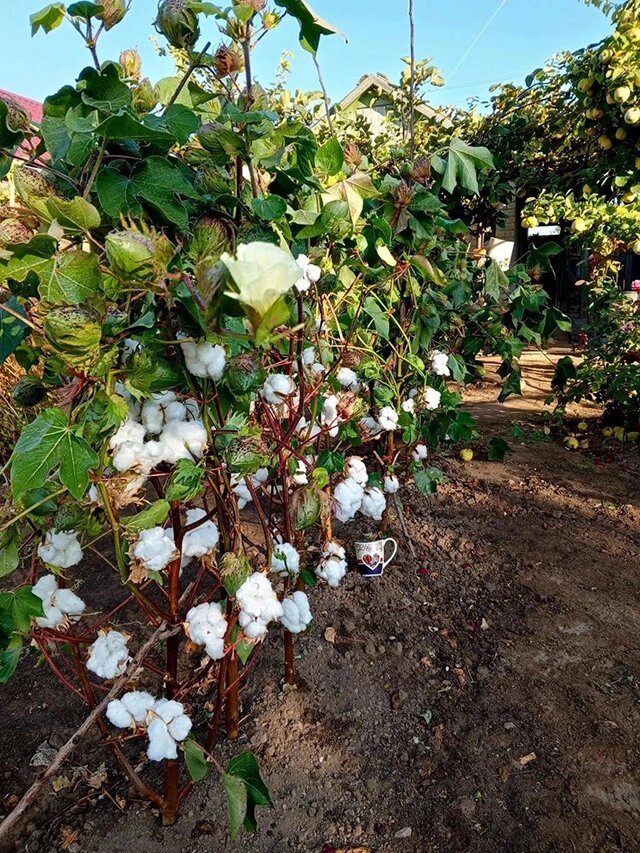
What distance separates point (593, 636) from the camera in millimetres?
1861

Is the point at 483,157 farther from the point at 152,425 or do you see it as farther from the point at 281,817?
the point at 281,817

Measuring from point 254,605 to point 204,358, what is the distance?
0.43 m

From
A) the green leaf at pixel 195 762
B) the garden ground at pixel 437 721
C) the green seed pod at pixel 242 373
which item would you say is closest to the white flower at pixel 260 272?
the green seed pod at pixel 242 373

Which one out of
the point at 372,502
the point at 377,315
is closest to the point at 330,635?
the point at 372,502

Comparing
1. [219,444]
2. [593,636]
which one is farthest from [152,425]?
[593,636]

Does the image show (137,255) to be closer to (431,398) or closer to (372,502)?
(372,502)

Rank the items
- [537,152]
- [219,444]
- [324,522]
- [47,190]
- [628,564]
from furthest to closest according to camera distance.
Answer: [537,152]
[628,564]
[324,522]
[219,444]
[47,190]

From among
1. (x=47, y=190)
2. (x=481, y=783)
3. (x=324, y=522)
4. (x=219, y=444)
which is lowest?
(x=481, y=783)

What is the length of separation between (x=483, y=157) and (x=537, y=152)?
9.83 feet

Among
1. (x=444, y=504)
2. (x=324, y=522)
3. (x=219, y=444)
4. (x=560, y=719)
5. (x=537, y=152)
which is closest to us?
(x=219, y=444)

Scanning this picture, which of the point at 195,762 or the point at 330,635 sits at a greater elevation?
the point at 195,762

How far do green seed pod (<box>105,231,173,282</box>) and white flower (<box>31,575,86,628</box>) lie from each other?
61cm

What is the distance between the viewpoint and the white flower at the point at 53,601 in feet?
3.34

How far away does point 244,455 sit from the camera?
3.01ft
